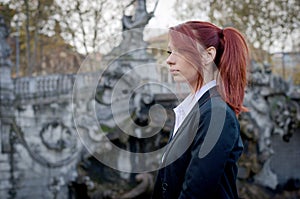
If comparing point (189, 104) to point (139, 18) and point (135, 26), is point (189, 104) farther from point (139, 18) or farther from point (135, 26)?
point (139, 18)

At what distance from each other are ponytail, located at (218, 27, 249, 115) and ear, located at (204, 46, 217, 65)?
0.09 ft

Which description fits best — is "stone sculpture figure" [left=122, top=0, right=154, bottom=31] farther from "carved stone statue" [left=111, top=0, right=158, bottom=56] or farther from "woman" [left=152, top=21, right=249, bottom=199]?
"woman" [left=152, top=21, right=249, bottom=199]

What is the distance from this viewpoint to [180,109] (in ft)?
5.16

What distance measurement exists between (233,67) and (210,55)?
8 cm

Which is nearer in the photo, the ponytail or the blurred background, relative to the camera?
the ponytail

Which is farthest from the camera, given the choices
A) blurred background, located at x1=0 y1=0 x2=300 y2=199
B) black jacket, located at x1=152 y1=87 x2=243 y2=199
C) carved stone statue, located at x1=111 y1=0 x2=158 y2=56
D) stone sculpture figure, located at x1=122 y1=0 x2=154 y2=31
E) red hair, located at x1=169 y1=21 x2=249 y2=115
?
stone sculpture figure, located at x1=122 y1=0 x2=154 y2=31

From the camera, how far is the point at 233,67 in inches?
58.6

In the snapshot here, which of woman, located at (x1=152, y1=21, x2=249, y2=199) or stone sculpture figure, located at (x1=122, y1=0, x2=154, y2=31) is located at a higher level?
stone sculpture figure, located at (x1=122, y1=0, x2=154, y2=31)

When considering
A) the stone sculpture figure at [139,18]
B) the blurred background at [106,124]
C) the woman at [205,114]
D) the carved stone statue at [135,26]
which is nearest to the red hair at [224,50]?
the woman at [205,114]

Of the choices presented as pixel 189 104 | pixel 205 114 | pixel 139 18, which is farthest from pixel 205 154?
pixel 139 18

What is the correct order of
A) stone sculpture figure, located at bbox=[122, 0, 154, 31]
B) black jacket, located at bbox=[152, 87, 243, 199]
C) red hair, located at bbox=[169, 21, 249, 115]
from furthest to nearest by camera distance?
stone sculpture figure, located at bbox=[122, 0, 154, 31]
red hair, located at bbox=[169, 21, 249, 115]
black jacket, located at bbox=[152, 87, 243, 199]

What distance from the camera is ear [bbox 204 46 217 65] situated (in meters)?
1.49

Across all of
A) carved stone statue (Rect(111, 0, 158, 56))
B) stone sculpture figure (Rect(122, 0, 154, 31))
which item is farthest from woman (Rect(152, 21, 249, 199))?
stone sculpture figure (Rect(122, 0, 154, 31))

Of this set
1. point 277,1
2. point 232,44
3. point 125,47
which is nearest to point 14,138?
point 125,47
